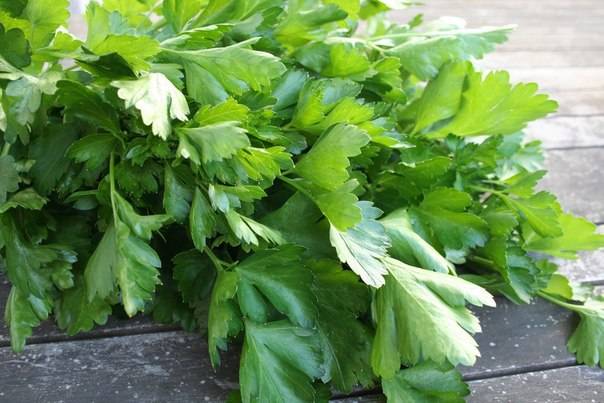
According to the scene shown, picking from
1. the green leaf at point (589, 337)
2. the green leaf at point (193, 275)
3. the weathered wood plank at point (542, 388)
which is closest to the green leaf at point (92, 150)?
the green leaf at point (193, 275)

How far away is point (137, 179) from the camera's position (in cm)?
69

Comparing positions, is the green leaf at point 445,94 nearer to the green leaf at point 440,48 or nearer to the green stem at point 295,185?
the green leaf at point 440,48

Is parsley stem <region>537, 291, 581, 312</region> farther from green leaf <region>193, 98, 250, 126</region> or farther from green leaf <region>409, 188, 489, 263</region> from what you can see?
green leaf <region>193, 98, 250, 126</region>

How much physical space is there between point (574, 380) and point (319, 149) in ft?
1.20

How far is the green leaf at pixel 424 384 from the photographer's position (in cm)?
69

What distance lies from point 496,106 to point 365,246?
0.97 feet

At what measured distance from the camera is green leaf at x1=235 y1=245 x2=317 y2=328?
67 centimetres

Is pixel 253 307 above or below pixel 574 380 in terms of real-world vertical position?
above

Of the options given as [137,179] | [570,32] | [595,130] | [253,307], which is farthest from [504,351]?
[570,32]

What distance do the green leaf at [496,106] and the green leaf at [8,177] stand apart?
19.1 inches

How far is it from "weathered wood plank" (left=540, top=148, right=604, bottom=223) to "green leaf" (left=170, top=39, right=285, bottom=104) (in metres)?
0.53

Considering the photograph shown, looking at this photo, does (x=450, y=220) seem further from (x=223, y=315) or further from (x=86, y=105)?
(x=86, y=105)

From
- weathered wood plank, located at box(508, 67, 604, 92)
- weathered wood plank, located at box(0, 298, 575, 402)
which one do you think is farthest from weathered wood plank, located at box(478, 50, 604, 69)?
weathered wood plank, located at box(0, 298, 575, 402)

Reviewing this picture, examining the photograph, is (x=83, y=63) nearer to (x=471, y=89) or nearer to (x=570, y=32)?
(x=471, y=89)
